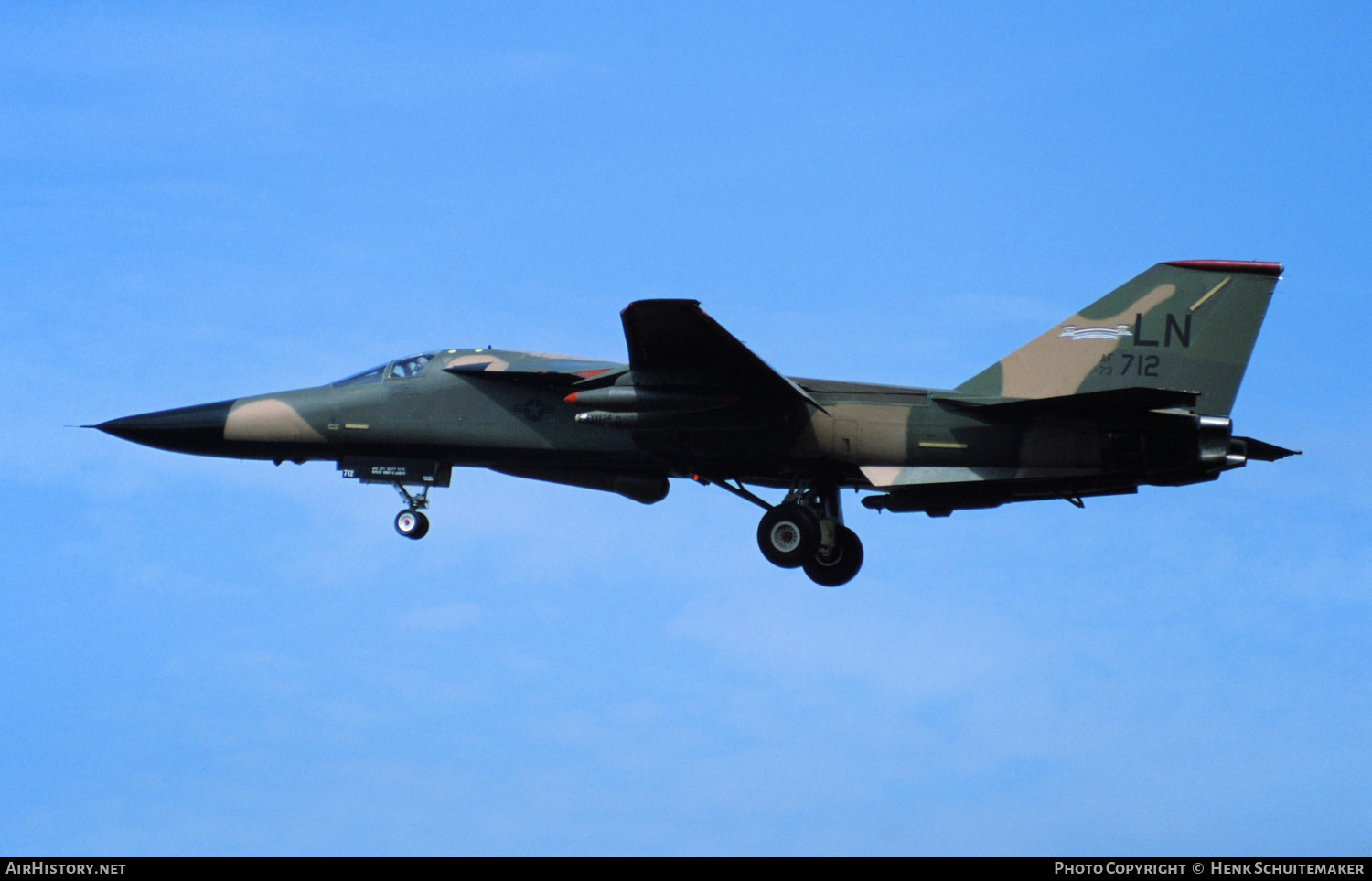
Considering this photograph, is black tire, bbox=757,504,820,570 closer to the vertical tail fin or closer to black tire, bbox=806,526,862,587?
black tire, bbox=806,526,862,587

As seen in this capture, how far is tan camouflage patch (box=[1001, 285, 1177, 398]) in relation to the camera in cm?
2170

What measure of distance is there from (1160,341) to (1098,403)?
6.28 ft

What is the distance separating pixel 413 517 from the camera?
23688 millimetres

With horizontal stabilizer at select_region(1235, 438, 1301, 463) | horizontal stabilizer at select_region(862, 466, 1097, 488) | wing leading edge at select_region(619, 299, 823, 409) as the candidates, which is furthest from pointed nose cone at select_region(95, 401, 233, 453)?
horizontal stabilizer at select_region(1235, 438, 1301, 463)

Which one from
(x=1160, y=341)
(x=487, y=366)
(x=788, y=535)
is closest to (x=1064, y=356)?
(x=1160, y=341)

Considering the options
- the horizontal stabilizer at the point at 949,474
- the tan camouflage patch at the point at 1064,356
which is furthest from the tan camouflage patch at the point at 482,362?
the tan camouflage patch at the point at 1064,356

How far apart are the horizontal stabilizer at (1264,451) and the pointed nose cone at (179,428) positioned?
14.5m

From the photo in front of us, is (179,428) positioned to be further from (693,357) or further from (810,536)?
(810,536)

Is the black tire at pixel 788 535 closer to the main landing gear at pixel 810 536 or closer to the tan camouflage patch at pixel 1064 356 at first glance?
the main landing gear at pixel 810 536

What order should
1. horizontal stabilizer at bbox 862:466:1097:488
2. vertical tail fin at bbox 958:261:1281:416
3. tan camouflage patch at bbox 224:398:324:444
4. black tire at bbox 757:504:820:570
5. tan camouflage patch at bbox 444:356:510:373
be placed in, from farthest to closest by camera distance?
tan camouflage patch at bbox 224:398:324:444, tan camouflage patch at bbox 444:356:510:373, black tire at bbox 757:504:820:570, vertical tail fin at bbox 958:261:1281:416, horizontal stabilizer at bbox 862:466:1097:488

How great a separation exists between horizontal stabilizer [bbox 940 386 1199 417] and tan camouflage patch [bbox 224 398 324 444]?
940 centimetres
